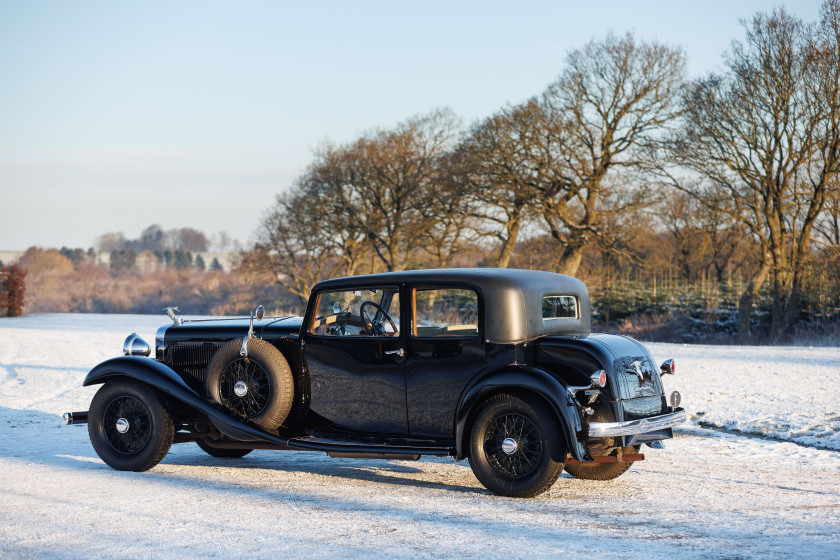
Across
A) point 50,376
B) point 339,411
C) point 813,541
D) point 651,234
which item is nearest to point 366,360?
point 339,411

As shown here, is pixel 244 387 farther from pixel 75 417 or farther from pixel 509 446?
pixel 509 446

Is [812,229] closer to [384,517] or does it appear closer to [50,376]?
[50,376]

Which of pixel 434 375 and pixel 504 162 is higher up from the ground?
pixel 504 162

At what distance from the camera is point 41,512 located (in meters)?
6.16

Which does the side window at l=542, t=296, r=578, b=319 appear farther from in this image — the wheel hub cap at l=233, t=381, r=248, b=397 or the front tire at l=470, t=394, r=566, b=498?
the wheel hub cap at l=233, t=381, r=248, b=397

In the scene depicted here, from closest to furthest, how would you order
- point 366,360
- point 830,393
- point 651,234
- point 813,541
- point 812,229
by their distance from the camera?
1. point 813,541
2. point 366,360
3. point 830,393
4. point 812,229
5. point 651,234

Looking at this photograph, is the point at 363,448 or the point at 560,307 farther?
the point at 560,307

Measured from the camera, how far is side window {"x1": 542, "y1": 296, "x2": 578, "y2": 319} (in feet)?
24.2

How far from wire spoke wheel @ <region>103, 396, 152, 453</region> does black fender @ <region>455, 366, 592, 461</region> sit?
3.00 m

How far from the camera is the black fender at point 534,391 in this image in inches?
251

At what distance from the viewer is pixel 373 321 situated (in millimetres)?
7551

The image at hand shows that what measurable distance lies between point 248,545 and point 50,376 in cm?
1171

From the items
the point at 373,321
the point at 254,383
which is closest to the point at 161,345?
the point at 254,383

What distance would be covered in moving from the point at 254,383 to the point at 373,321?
3.97ft
